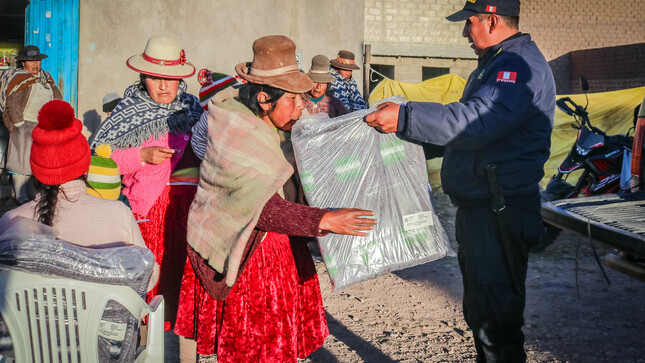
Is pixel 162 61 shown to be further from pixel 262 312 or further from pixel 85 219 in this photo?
pixel 262 312

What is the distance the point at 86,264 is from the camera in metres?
1.92

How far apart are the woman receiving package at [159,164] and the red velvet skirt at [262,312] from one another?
0.72m

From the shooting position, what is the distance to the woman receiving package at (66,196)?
217 centimetres

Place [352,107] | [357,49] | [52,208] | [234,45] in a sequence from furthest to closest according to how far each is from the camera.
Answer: [357,49]
[234,45]
[352,107]
[52,208]

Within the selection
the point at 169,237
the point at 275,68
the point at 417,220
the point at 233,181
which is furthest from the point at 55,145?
the point at 417,220

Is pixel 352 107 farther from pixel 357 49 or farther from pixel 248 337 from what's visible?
pixel 357 49

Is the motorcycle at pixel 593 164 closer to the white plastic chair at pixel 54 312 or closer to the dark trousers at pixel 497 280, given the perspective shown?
the dark trousers at pixel 497 280

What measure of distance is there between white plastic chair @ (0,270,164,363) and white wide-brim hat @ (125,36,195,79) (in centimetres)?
177

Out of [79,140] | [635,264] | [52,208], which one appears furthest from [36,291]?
[635,264]

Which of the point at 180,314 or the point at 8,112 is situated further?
the point at 8,112

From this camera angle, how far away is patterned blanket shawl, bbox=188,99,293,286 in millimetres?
2303

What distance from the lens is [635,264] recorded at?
8.89 feet

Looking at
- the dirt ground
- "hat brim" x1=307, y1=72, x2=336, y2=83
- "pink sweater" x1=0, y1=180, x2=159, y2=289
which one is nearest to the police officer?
the dirt ground

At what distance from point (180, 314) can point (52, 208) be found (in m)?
0.86
